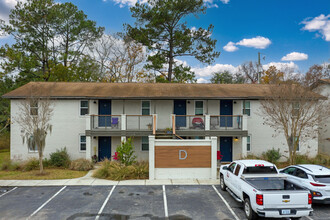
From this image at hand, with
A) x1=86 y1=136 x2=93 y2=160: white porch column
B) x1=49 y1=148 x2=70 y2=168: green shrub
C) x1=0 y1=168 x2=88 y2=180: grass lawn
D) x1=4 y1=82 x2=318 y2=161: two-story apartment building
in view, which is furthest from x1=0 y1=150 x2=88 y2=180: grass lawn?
x1=4 y1=82 x2=318 y2=161: two-story apartment building

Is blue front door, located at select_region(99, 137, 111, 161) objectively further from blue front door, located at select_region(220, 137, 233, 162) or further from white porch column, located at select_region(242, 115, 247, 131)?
white porch column, located at select_region(242, 115, 247, 131)

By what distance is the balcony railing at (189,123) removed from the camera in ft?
55.5

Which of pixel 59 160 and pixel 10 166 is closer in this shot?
pixel 10 166

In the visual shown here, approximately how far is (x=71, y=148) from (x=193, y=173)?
9853 mm

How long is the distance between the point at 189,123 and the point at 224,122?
2.65 m

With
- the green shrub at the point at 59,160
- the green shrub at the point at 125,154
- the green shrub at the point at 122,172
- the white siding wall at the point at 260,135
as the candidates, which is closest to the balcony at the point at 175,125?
the white siding wall at the point at 260,135

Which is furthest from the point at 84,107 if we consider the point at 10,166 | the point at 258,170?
the point at 258,170

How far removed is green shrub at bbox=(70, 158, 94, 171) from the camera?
1568 cm

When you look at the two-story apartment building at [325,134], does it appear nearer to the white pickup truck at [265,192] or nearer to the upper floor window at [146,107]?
the white pickup truck at [265,192]

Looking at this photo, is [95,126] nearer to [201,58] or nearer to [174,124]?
[174,124]

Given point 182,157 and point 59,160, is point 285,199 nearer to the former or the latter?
point 182,157

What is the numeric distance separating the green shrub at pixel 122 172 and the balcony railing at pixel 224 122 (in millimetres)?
6048

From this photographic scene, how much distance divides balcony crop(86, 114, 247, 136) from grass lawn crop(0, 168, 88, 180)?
2.93 m

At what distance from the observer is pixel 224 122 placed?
56.2ft
